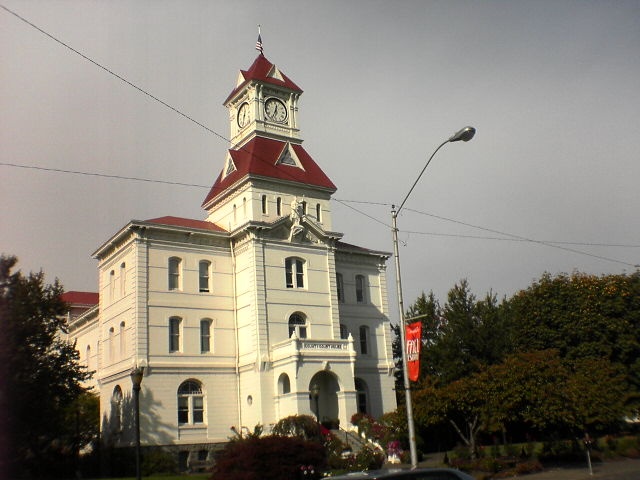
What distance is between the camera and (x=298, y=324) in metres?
43.1

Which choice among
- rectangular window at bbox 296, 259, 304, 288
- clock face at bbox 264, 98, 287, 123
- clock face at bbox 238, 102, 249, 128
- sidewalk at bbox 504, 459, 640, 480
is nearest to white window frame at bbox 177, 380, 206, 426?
rectangular window at bbox 296, 259, 304, 288

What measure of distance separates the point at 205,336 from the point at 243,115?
17.3 m

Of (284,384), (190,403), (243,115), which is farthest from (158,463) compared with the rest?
(243,115)

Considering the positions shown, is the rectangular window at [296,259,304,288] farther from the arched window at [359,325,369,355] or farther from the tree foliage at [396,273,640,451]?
the tree foliage at [396,273,640,451]

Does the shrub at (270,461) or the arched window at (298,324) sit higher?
the arched window at (298,324)

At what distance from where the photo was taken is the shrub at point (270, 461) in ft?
75.2

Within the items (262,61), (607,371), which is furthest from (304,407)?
(262,61)

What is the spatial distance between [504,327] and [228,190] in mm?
21733

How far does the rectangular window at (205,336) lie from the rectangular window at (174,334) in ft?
4.89

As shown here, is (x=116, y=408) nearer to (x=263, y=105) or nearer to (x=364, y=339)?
(x=364, y=339)

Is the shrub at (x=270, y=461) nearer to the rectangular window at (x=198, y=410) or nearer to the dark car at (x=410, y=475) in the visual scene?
the dark car at (x=410, y=475)

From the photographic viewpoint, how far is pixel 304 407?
38.7 metres

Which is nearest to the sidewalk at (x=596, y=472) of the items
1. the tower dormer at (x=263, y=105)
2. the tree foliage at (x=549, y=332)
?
the tree foliage at (x=549, y=332)

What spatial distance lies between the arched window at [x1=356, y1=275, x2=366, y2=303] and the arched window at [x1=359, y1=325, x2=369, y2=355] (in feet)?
6.66
